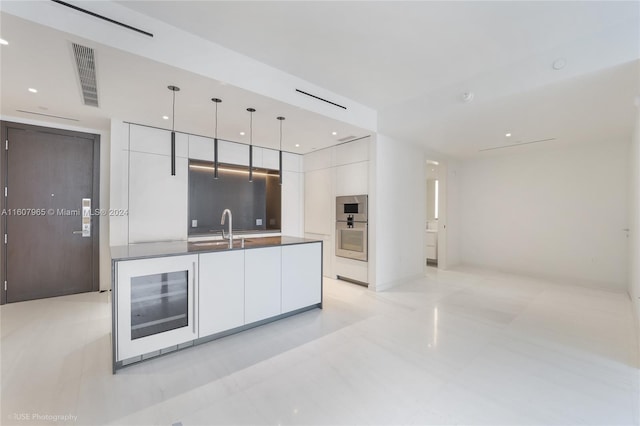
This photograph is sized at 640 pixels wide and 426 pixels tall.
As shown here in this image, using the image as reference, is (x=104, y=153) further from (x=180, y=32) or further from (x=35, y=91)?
(x=180, y=32)

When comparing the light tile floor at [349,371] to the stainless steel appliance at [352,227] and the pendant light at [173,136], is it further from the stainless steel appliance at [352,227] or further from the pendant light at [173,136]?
the pendant light at [173,136]

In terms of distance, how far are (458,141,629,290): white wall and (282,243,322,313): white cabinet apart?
4599 mm

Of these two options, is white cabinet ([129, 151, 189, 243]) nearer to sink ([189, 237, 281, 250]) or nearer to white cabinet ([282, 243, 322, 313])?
sink ([189, 237, 281, 250])

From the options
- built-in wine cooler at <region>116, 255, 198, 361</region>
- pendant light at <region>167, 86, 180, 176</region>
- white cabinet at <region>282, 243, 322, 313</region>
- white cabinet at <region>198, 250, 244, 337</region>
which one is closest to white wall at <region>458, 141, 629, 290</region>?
white cabinet at <region>282, 243, 322, 313</region>

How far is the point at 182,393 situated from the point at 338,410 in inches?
43.9

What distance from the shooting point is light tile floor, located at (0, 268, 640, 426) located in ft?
5.72

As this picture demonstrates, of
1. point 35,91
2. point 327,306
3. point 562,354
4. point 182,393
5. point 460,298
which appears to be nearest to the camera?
point 182,393

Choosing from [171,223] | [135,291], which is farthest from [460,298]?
[171,223]

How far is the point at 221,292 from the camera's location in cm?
274

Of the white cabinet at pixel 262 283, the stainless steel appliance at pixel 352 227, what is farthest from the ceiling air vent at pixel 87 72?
the stainless steel appliance at pixel 352 227

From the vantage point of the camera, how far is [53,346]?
8.46ft

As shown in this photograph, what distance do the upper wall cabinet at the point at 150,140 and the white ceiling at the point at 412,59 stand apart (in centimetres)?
29

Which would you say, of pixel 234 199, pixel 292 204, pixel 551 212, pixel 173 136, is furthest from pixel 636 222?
pixel 234 199

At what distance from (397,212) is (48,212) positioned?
5399 millimetres
